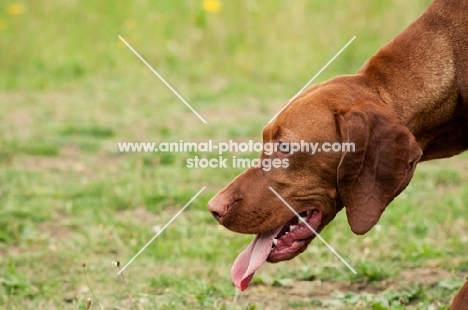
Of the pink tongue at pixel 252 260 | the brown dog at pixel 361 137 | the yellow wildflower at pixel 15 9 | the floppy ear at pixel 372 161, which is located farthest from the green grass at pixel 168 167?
the floppy ear at pixel 372 161

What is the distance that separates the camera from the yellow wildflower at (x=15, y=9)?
11.7 m

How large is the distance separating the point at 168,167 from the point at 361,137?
3.68 metres

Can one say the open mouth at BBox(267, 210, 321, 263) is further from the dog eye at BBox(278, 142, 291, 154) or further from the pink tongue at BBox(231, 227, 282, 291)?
the dog eye at BBox(278, 142, 291, 154)

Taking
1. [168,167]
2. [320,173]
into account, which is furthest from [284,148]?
[168,167]

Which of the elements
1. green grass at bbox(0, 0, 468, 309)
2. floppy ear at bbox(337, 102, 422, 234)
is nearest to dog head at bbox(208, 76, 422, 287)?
floppy ear at bbox(337, 102, 422, 234)

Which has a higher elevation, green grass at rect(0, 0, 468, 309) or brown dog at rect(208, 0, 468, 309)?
brown dog at rect(208, 0, 468, 309)

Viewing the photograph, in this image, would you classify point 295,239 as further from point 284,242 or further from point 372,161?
point 372,161

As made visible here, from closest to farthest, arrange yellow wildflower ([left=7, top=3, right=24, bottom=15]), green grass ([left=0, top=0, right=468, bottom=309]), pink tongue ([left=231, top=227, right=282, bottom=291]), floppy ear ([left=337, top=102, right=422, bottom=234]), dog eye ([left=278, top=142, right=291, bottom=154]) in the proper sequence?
floppy ear ([left=337, top=102, right=422, bottom=234]) → dog eye ([left=278, top=142, right=291, bottom=154]) → pink tongue ([left=231, top=227, right=282, bottom=291]) → green grass ([left=0, top=0, right=468, bottom=309]) → yellow wildflower ([left=7, top=3, right=24, bottom=15])

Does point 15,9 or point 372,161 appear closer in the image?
point 372,161

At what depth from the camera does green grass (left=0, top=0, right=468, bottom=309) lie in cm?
460

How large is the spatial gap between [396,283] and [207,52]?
7244 millimetres

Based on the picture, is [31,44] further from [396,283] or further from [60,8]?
[396,283]

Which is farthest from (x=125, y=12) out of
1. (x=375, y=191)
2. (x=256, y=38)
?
(x=375, y=191)

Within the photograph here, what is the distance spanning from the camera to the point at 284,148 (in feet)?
12.1
